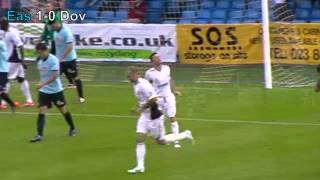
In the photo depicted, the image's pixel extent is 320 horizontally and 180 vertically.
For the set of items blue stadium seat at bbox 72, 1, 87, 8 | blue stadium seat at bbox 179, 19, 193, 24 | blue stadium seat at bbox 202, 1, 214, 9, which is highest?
blue stadium seat at bbox 72, 1, 87, 8

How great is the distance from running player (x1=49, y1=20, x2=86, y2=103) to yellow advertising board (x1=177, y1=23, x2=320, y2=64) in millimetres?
5225

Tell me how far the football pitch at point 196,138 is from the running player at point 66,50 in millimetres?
732

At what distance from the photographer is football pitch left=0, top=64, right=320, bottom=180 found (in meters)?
12.4

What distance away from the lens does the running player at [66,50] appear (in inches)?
758

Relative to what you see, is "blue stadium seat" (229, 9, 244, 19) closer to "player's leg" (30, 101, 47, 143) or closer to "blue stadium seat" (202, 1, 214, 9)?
"blue stadium seat" (202, 1, 214, 9)

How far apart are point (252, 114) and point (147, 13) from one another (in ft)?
42.3

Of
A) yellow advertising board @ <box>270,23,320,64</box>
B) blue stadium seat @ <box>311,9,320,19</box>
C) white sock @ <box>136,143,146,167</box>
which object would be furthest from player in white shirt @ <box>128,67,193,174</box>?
blue stadium seat @ <box>311,9,320,19</box>

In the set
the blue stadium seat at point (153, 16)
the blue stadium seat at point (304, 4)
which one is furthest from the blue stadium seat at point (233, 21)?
the blue stadium seat at point (153, 16)

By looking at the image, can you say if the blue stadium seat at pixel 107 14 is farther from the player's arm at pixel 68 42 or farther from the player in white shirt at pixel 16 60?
the player's arm at pixel 68 42

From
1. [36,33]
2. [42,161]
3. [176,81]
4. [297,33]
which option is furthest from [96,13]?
[42,161]

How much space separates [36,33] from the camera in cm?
2584

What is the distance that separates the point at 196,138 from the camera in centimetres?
1522

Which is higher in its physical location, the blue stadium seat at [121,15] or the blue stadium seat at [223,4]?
the blue stadium seat at [223,4]

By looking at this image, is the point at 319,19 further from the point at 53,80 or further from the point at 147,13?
the point at 53,80
